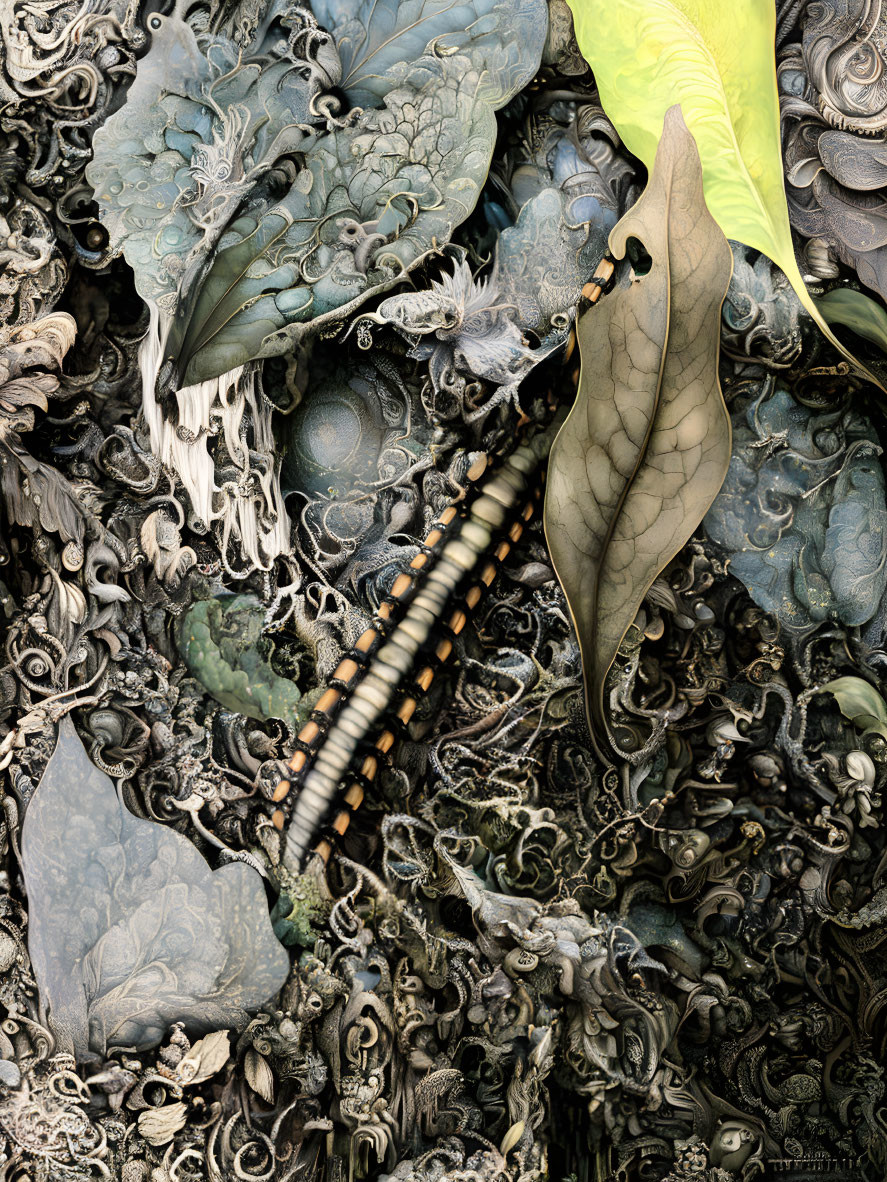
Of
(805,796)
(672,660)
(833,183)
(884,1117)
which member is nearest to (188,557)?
(672,660)

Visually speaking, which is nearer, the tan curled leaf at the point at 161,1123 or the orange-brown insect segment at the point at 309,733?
the tan curled leaf at the point at 161,1123

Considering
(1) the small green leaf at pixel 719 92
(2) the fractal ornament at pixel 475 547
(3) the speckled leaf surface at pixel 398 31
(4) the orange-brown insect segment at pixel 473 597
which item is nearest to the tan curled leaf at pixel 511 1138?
(2) the fractal ornament at pixel 475 547

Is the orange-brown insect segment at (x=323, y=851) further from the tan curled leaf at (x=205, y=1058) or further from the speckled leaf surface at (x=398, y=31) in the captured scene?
the speckled leaf surface at (x=398, y=31)

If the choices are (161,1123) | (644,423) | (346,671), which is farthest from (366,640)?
(161,1123)

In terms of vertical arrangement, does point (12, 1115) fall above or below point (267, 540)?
below

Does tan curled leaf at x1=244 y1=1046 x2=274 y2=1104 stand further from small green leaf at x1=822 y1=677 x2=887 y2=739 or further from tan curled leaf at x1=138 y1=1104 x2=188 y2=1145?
small green leaf at x1=822 y1=677 x2=887 y2=739

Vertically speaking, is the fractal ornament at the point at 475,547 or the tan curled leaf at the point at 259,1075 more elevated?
the fractal ornament at the point at 475,547

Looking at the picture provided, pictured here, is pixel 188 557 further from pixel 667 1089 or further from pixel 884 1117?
pixel 884 1117
